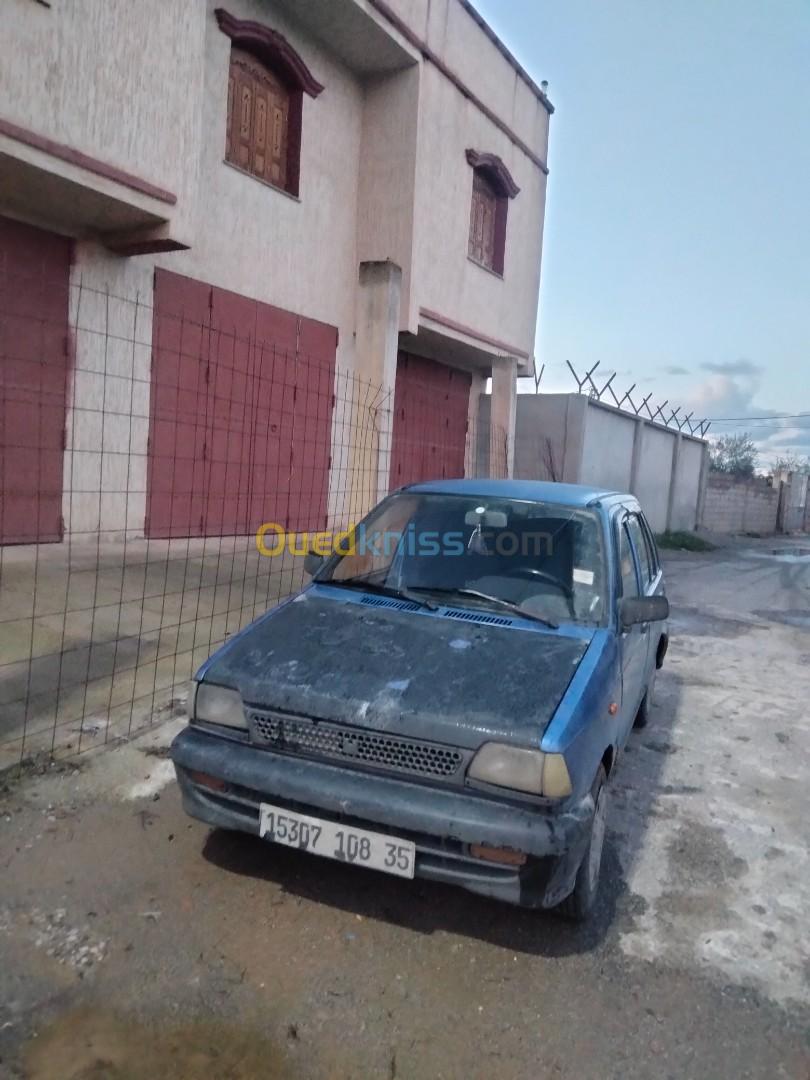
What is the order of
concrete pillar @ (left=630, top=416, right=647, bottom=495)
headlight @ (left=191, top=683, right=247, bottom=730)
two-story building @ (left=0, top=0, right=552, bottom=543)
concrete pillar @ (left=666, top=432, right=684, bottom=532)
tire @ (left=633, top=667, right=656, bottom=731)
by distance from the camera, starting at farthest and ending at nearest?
concrete pillar @ (left=666, top=432, right=684, bottom=532) → concrete pillar @ (left=630, top=416, right=647, bottom=495) → two-story building @ (left=0, top=0, right=552, bottom=543) → tire @ (left=633, top=667, right=656, bottom=731) → headlight @ (left=191, top=683, right=247, bottom=730)

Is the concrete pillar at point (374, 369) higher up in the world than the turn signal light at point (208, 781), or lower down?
higher up

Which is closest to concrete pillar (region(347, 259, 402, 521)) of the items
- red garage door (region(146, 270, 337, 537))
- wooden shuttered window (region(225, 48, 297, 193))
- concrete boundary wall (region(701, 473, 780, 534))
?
red garage door (region(146, 270, 337, 537))

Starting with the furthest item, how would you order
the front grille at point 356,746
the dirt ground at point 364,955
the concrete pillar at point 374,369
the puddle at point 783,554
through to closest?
the puddle at point 783,554
the concrete pillar at point 374,369
the front grille at point 356,746
the dirt ground at point 364,955

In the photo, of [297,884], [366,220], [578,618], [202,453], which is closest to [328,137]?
[366,220]

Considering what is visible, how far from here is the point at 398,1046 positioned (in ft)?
7.14

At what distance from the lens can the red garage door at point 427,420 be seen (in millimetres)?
13383

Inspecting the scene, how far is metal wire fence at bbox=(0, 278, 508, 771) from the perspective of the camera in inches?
194

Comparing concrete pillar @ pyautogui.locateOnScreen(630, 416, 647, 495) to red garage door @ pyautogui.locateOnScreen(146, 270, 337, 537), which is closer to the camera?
red garage door @ pyautogui.locateOnScreen(146, 270, 337, 537)

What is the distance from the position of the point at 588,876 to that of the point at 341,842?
3.04ft

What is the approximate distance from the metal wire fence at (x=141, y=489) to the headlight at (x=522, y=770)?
2464 millimetres

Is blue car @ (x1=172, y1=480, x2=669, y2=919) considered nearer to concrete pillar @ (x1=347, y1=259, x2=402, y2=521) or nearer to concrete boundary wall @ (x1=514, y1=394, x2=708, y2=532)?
concrete pillar @ (x1=347, y1=259, x2=402, y2=521)

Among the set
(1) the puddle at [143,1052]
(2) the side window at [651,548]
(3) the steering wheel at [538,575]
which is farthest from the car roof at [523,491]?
(1) the puddle at [143,1052]

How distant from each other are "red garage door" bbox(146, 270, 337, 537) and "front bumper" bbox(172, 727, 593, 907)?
17.8 ft

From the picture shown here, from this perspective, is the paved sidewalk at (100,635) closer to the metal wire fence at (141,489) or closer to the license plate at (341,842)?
the metal wire fence at (141,489)
